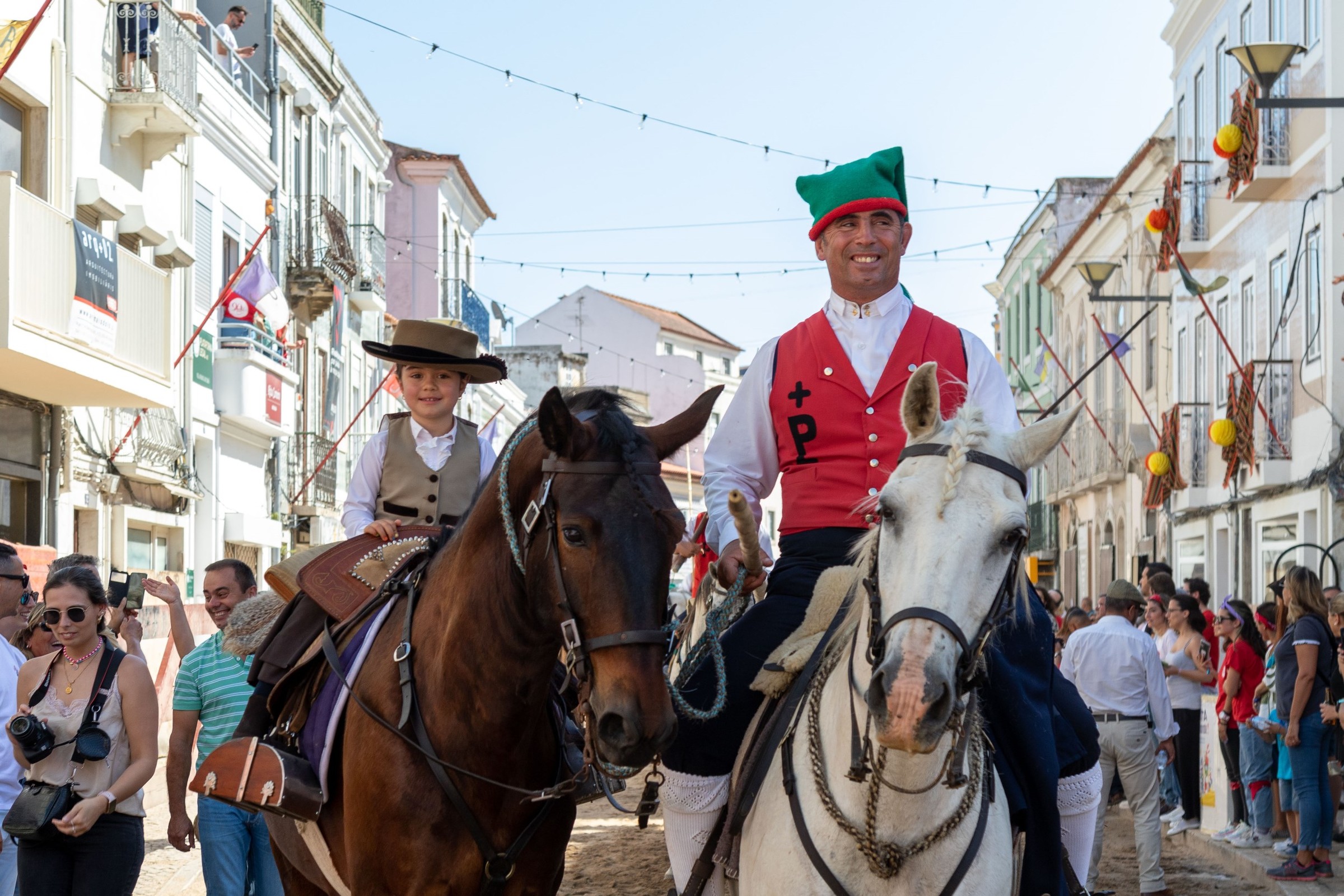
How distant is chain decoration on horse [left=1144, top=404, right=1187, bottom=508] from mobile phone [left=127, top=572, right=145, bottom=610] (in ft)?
68.8

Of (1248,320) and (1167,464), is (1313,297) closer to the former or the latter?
(1248,320)

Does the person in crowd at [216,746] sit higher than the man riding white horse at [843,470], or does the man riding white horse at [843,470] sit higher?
the man riding white horse at [843,470]

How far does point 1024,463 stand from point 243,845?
18.4 ft

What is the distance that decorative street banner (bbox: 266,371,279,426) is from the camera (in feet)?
85.5

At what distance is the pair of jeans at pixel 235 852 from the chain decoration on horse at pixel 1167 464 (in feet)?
68.4

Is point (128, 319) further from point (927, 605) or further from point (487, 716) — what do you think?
point (927, 605)

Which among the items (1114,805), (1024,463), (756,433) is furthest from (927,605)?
(1114,805)

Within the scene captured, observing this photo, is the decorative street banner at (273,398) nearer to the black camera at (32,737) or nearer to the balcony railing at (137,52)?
the balcony railing at (137,52)

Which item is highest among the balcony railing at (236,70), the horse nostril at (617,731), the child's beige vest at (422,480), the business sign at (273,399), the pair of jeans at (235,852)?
the balcony railing at (236,70)

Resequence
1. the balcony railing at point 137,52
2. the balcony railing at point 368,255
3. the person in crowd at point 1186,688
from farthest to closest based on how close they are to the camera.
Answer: the balcony railing at point 368,255 < the balcony railing at point 137,52 < the person in crowd at point 1186,688

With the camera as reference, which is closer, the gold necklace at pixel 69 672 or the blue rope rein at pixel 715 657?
the blue rope rein at pixel 715 657

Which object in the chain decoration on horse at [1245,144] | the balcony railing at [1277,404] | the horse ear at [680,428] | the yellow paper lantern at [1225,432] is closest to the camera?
the horse ear at [680,428]

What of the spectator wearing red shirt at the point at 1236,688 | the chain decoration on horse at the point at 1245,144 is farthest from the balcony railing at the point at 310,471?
the spectator wearing red shirt at the point at 1236,688

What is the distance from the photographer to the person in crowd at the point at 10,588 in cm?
782
